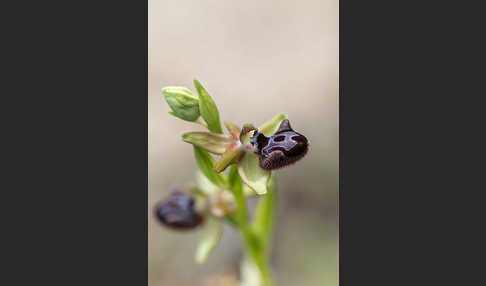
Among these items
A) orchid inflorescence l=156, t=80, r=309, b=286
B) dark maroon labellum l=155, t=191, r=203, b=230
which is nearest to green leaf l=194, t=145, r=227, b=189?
orchid inflorescence l=156, t=80, r=309, b=286

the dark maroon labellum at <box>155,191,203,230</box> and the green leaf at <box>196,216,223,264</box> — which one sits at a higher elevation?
the dark maroon labellum at <box>155,191,203,230</box>

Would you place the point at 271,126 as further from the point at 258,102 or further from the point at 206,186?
the point at 258,102

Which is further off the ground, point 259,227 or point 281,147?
point 281,147

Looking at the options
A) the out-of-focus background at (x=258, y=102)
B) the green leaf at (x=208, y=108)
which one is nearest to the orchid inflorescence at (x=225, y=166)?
the green leaf at (x=208, y=108)

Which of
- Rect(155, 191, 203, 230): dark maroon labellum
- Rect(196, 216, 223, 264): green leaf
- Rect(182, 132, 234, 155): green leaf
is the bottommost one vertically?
Rect(196, 216, 223, 264): green leaf

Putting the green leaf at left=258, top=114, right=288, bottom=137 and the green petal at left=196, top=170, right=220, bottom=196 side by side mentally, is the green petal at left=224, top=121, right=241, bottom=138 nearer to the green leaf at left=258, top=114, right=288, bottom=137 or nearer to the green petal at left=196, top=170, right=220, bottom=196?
the green leaf at left=258, top=114, right=288, bottom=137

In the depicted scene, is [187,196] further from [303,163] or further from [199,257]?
[303,163]

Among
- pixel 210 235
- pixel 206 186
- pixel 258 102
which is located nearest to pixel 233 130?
pixel 206 186
